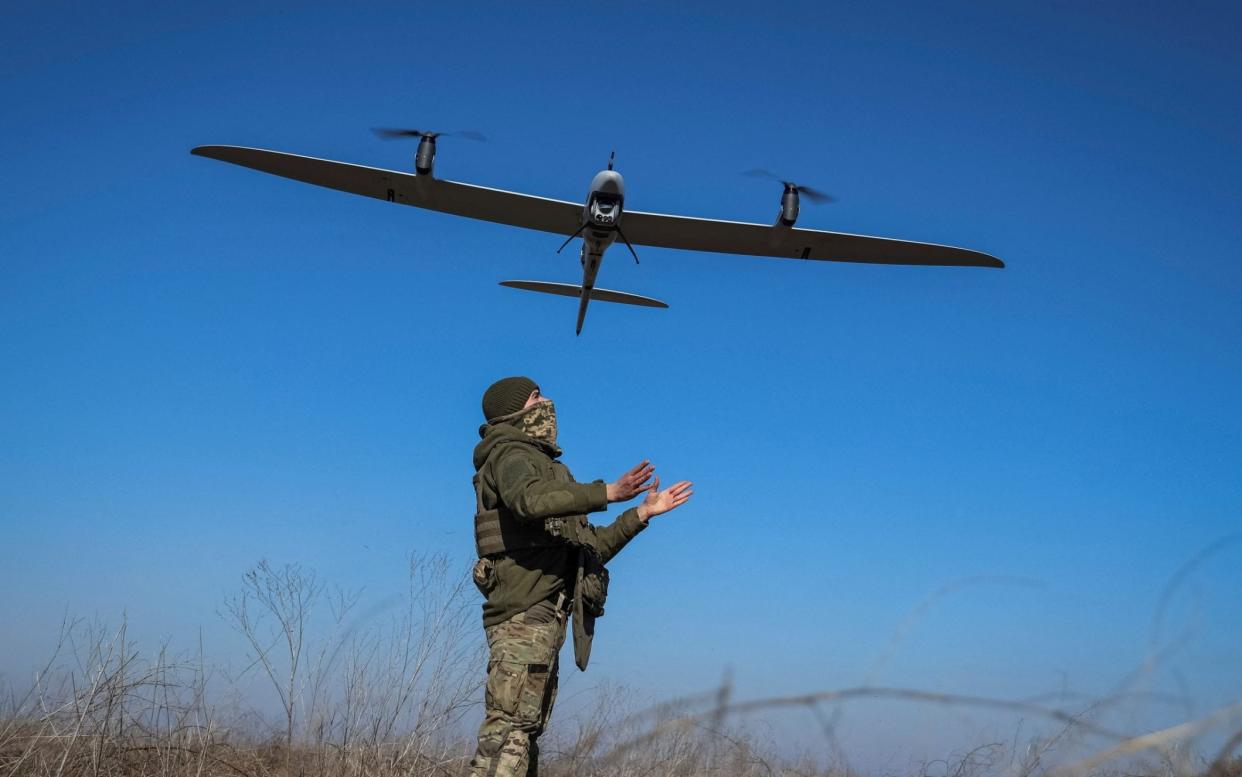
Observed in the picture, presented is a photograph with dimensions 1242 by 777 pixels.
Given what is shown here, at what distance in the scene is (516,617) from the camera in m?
4.62

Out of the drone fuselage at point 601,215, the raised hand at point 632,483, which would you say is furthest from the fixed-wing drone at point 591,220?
the raised hand at point 632,483

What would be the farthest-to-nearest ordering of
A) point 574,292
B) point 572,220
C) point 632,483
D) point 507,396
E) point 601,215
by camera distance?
point 574,292
point 572,220
point 601,215
point 507,396
point 632,483

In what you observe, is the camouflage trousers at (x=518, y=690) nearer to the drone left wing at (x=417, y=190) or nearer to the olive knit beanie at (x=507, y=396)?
the olive knit beanie at (x=507, y=396)

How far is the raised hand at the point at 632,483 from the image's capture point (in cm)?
433

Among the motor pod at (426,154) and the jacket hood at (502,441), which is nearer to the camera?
the jacket hood at (502,441)

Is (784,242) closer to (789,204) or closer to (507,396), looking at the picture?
(789,204)

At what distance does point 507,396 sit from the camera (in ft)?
16.9

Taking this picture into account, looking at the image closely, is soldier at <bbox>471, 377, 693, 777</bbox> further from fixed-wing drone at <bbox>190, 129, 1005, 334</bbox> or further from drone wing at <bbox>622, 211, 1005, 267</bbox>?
drone wing at <bbox>622, 211, 1005, 267</bbox>

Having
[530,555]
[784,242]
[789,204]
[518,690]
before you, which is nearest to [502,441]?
[530,555]

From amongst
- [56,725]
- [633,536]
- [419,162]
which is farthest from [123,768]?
[419,162]

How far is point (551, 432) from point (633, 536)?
731mm

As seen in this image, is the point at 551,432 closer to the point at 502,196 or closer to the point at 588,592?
the point at 588,592

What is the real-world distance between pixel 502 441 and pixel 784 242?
16.4 m

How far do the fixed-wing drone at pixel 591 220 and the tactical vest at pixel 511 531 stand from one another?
13280mm
